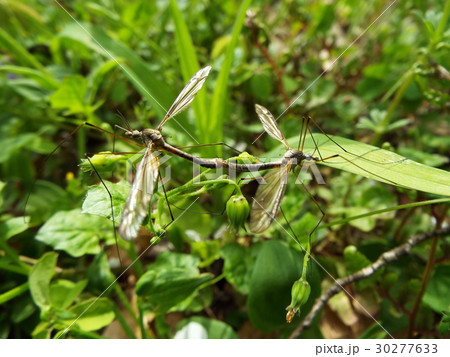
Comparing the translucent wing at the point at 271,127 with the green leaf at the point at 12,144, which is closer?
the translucent wing at the point at 271,127

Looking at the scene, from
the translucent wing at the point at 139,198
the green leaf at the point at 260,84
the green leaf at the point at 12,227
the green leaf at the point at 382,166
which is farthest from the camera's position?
the green leaf at the point at 260,84

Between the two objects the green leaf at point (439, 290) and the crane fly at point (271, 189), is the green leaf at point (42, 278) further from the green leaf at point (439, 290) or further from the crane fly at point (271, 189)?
the green leaf at point (439, 290)

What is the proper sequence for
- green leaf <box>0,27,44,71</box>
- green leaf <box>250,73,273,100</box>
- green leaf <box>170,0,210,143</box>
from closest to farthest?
green leaf <box>170,0,210,143</box>
green leaf <box>0,27,44,71</box>
green leaf <box>250,73,273,100</box>

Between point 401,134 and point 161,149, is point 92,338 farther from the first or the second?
point 401,134

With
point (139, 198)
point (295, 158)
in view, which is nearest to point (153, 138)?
point (139, 198)

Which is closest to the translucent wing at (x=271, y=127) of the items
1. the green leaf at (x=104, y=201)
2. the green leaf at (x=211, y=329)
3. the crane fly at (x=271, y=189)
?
the crane fly at (x=271, y=189)

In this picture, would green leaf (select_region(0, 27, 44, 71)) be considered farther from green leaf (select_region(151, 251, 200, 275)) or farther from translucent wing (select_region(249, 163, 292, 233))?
translucent wing (select_region(249, 163, 292, 233))

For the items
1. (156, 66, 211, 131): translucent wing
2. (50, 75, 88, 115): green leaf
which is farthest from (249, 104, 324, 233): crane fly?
(50, 75, 88, 115): green leaf

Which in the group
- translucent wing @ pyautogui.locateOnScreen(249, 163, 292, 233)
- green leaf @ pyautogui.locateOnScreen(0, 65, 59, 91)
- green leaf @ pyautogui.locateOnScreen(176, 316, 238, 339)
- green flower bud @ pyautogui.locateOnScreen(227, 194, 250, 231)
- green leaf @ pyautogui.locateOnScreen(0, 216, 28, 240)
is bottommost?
green leaf @ pyautogui.locateOnScreen(176, 316, 238, 339)
